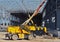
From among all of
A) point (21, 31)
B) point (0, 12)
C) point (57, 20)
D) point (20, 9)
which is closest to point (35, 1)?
point (20, 9)

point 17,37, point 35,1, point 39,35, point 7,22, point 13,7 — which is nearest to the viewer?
point 17,37

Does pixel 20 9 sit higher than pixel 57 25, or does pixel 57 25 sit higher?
pixel 20 9

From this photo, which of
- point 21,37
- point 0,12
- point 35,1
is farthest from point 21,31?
point 0,12

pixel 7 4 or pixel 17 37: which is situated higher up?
pixel 7 4

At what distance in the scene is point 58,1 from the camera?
38781 millimetres

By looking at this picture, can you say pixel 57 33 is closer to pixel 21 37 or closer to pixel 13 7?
pixel 21 37

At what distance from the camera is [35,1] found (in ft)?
199

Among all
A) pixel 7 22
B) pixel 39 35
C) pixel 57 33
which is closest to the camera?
pixel 57 33

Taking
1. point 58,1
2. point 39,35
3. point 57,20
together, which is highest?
point 58,1

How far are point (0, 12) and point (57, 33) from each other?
133ft

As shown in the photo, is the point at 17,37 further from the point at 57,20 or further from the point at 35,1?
the point at 35,1

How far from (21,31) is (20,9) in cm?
3592

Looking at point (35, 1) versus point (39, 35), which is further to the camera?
point (35, 1)

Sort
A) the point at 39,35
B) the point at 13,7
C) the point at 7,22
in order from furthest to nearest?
the point at 7,22 → the point at 13,7 → the point at 39,35
